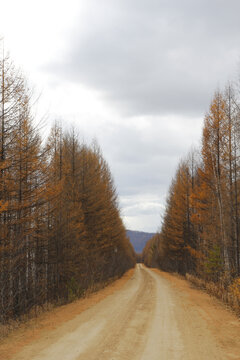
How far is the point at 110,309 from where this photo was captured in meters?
13.1

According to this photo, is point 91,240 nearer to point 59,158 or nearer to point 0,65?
point 59,158

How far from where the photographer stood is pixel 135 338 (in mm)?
8391

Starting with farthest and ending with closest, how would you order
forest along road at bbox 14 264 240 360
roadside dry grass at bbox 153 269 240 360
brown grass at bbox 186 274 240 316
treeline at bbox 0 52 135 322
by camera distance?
brown grass at bbox 186 274 240 316, treeline at bbox 0 52 135 322, roadside dry grass at bbox 153 269 240 360, forest along road at bbox 14 264 240 360

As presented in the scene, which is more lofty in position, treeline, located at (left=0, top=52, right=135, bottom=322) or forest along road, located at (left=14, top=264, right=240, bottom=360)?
treeline, located at (left=0, top=52, right=135, bottom=322)

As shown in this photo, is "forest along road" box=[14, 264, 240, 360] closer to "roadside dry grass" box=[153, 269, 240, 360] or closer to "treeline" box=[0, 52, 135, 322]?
"roadside dry grass" box=[153, 269, 240, 360]

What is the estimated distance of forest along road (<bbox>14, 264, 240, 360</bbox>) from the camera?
7000mm

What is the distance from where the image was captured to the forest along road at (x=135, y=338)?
700 cm

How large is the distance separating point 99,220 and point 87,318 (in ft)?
42.5

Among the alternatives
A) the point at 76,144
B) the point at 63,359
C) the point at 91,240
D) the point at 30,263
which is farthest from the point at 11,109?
the point at 91,240

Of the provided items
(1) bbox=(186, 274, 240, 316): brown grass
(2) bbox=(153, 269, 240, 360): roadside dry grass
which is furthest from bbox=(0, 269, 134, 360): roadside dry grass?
(1) bbox=(186, 274, 240, 316): brown grass

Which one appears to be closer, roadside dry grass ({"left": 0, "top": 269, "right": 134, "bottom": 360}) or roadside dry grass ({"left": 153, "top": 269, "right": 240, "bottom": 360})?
roadside dry grass ({"left": 0, "top": 269, "right": 134, "bottom": 360})

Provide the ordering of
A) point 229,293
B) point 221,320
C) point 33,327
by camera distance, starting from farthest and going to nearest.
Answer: point 229,293 → point 221,320 → point 33,327

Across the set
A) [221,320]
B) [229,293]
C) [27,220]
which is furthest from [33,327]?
[229,293]

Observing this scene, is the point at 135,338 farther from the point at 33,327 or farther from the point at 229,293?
the point at 229,293
